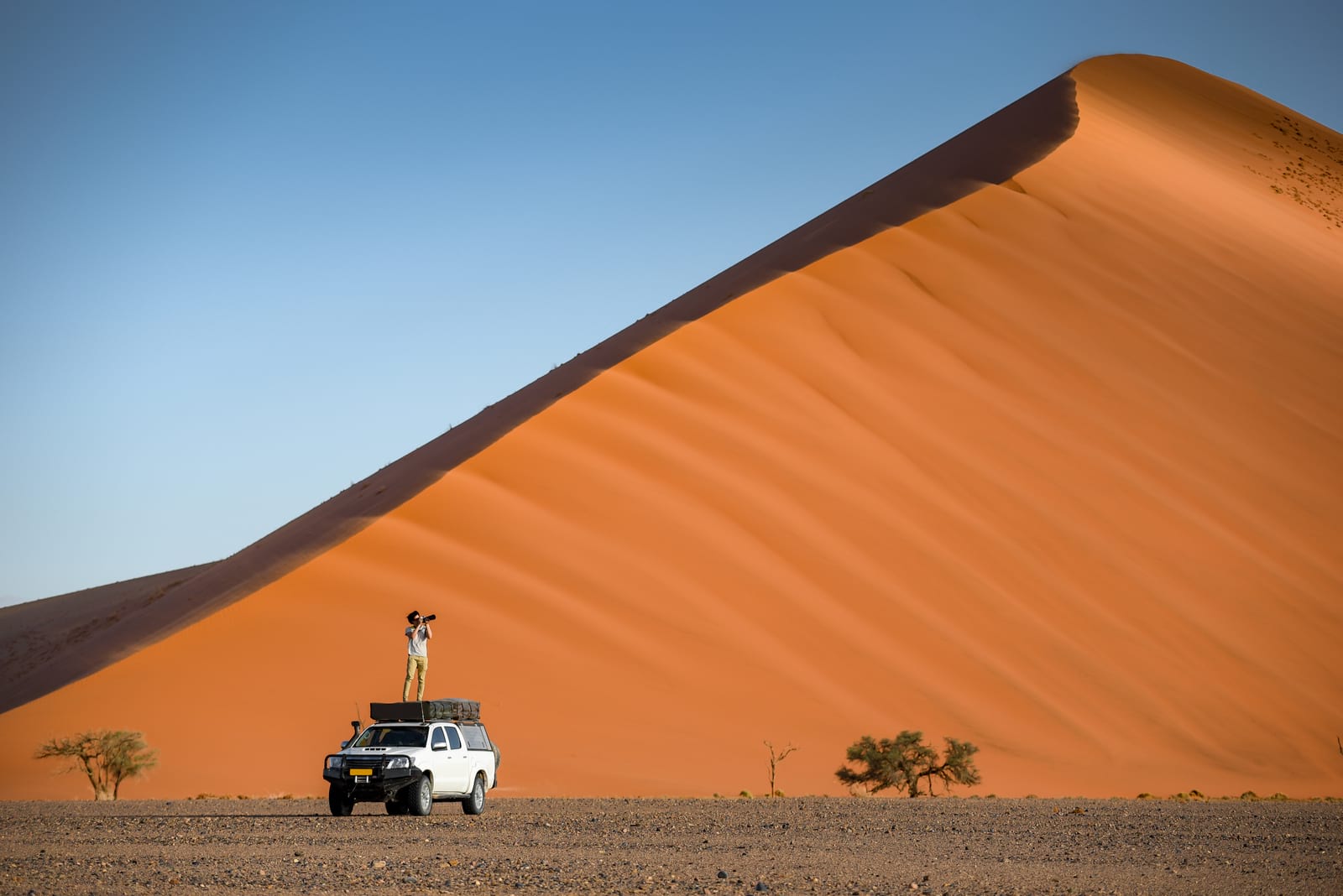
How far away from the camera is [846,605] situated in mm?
24328

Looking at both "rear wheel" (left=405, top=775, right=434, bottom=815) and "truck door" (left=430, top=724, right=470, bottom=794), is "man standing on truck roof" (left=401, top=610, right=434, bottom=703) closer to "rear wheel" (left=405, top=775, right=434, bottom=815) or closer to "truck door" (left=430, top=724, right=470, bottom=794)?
"truck door" (left=430, top=724, right=470, bottom=794)

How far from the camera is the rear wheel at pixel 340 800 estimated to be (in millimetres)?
14859

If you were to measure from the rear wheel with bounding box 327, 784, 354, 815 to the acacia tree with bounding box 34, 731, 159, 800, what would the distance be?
5201mm

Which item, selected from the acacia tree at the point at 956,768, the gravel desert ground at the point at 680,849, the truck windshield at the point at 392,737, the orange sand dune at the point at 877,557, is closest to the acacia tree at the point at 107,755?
the orange sand dune at the point at 877,557

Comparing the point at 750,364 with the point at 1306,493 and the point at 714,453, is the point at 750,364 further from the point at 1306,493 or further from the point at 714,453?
the point at 1306,493

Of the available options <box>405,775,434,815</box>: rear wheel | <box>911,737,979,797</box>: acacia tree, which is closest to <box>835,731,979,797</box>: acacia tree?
<box>911,737,979,797</box>: acacia tree

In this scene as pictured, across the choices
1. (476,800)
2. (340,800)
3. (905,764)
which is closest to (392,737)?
(340,800)

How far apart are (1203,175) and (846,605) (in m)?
25.8

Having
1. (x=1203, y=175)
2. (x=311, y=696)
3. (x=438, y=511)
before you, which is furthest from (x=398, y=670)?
(x=1203, y=175)

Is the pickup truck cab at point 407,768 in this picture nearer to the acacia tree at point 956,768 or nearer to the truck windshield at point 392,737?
the truck windshield at point 392,737

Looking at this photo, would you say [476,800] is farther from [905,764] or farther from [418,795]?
[905,764]

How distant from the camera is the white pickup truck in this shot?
14633 mm

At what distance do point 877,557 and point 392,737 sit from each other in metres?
12.5

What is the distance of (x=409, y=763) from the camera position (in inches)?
577
